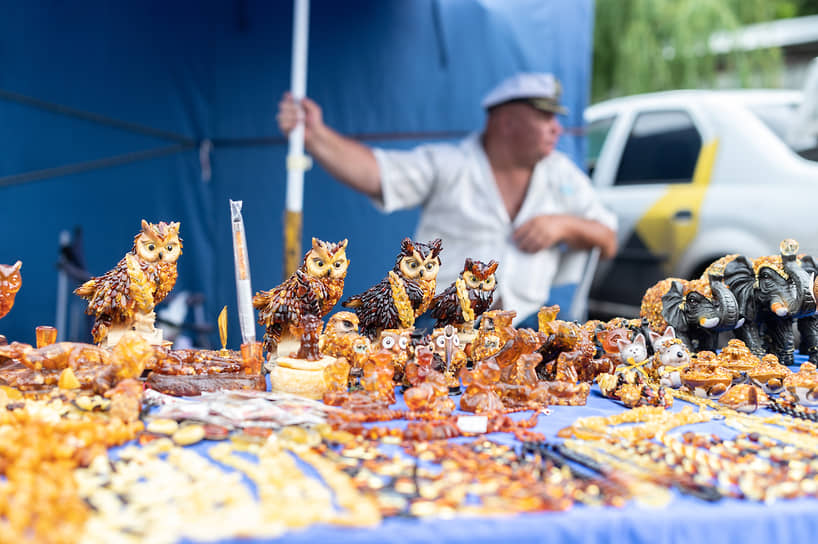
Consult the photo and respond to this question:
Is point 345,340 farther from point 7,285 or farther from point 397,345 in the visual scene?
point 7,285

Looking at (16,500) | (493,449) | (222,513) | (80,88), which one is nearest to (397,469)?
(493,449)

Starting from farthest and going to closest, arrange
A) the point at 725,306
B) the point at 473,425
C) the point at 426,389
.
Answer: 1. the point at 725,306
2. the point at 426,389
3. the point at 473,425

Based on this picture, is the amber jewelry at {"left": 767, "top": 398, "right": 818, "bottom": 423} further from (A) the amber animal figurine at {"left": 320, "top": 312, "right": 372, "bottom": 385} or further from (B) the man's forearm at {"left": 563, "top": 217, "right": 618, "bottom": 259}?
(B) the man's forearm at {"left": 563, "top": 217, "right": 618, "bottom": 259}

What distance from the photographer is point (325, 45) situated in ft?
12.5

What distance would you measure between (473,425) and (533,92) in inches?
90.1

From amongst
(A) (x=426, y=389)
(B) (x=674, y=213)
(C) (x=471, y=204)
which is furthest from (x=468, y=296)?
(B) (x=674, y=213)

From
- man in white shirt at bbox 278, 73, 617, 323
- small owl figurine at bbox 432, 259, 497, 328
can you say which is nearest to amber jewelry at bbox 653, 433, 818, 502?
small owl figurine at bbox 432, 259, 497, 328

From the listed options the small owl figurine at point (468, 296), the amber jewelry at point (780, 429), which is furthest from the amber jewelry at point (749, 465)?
the small owl figurine at point (468, 296)

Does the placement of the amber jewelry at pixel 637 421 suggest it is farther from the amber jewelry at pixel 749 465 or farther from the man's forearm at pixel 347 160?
the man's forearm at pixel 347 160

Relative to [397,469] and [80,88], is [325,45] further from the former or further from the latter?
[397,469]

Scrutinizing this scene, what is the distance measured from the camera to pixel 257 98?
153 inches

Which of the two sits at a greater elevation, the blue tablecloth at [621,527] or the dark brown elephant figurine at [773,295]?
the dark brown elephant figurine at [773,295]

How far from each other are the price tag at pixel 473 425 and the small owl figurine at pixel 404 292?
0.42 meters

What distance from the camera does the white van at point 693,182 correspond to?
3.10 metres
